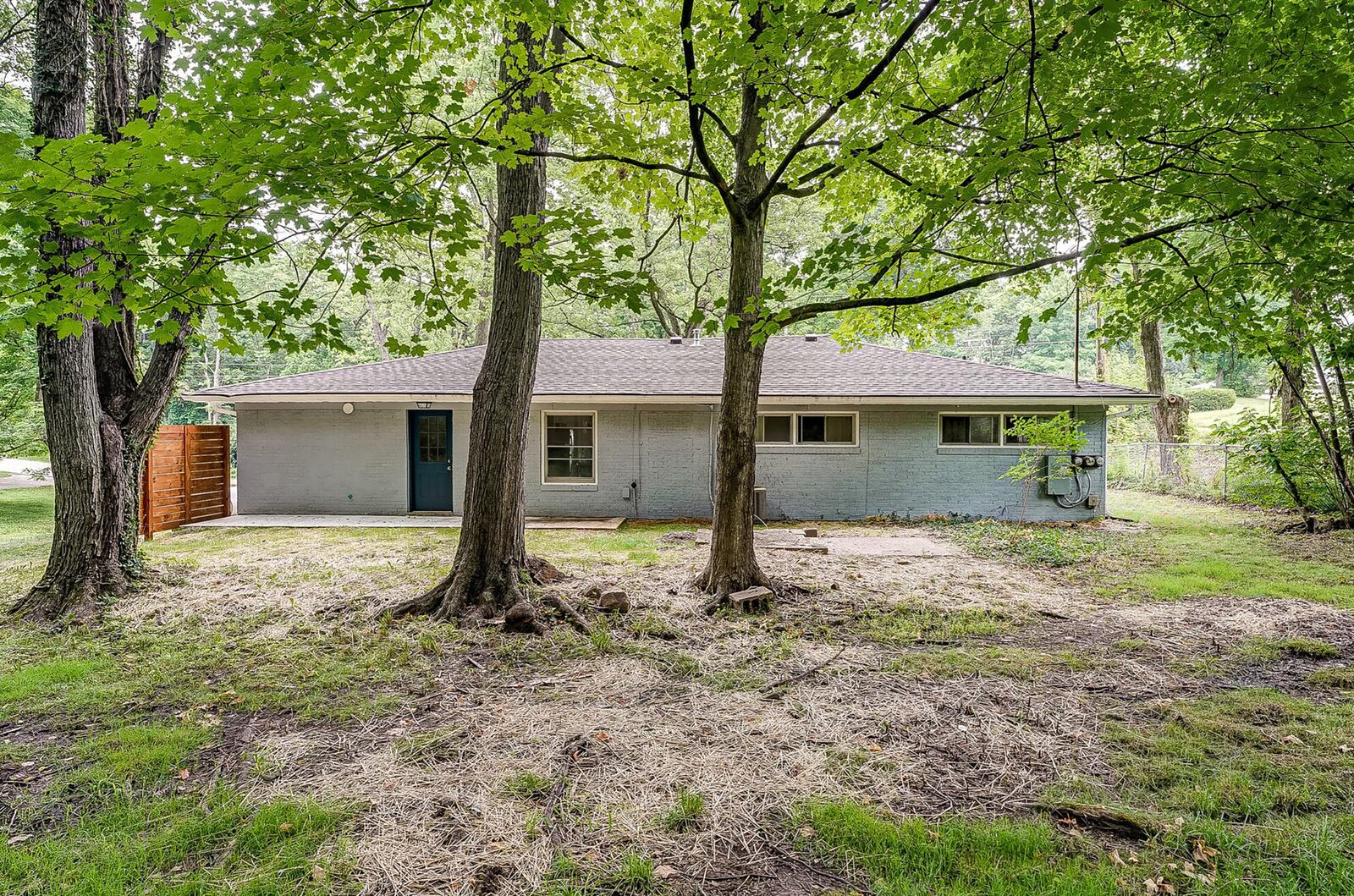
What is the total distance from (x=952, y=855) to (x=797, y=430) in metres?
9.54

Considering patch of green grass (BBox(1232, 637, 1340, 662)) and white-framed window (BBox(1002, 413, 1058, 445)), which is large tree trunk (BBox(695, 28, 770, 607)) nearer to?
patch of green grass (BBox(1232, 637, 1340, 662))

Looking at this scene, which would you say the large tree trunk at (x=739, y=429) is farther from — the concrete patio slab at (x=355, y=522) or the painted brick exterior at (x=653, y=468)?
the painted brick exterior at (x=653, y=468)

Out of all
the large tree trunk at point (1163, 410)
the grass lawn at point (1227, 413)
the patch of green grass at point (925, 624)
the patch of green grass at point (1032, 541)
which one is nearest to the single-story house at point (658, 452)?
the patch of green grass at point (1032, 541)

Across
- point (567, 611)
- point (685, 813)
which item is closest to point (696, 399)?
point (567, 611)

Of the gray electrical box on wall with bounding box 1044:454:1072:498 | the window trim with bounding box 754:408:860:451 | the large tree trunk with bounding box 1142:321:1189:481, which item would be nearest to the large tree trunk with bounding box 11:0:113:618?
the window trim with bounding box 754:408:860:451

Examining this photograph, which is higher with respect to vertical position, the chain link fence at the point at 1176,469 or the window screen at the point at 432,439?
the window screen at the point at 432,439

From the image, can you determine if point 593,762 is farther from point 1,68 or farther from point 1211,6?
point 1,68

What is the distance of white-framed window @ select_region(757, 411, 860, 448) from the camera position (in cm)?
1153

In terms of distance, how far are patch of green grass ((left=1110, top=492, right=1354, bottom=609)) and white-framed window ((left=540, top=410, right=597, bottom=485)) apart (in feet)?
27.4

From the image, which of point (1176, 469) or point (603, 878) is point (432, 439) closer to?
point (603, 878)

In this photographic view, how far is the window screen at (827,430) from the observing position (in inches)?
454

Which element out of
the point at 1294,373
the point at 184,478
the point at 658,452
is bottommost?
the point at 184,478

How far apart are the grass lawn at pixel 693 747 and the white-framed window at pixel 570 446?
5.63 meters

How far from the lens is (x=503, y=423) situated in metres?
5.62
